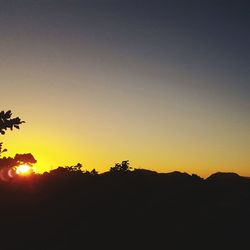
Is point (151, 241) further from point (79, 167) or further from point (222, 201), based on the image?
point (79, 167)

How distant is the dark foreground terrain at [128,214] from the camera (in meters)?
24.1

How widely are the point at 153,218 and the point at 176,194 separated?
4.29 metres

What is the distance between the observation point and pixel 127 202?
95.1 feet

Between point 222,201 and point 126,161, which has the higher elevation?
point 126,161

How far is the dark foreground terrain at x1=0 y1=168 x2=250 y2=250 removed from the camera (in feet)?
79.0

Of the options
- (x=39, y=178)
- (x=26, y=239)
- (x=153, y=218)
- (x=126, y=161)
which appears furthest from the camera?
(x=126, y=161)

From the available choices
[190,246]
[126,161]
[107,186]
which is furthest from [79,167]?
[190,246]

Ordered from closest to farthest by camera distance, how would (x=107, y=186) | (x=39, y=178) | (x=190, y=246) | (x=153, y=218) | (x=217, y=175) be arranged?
(x=190, y=246), (x=153, y=218), (x=107, y=186), (x=217, y=175), (x=39, y=178)

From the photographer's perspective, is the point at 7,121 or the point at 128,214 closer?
the point at 7,121

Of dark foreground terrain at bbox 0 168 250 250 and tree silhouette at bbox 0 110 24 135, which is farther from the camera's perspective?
dark foreground terrain at bbox 0 168 250 250

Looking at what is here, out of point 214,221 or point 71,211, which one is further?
point 71,211

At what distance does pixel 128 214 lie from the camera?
27.3 m

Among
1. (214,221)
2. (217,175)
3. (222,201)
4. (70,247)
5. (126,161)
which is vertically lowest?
(70,247)

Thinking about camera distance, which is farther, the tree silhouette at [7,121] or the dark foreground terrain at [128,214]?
the dark foreground terrain at [128,214]
